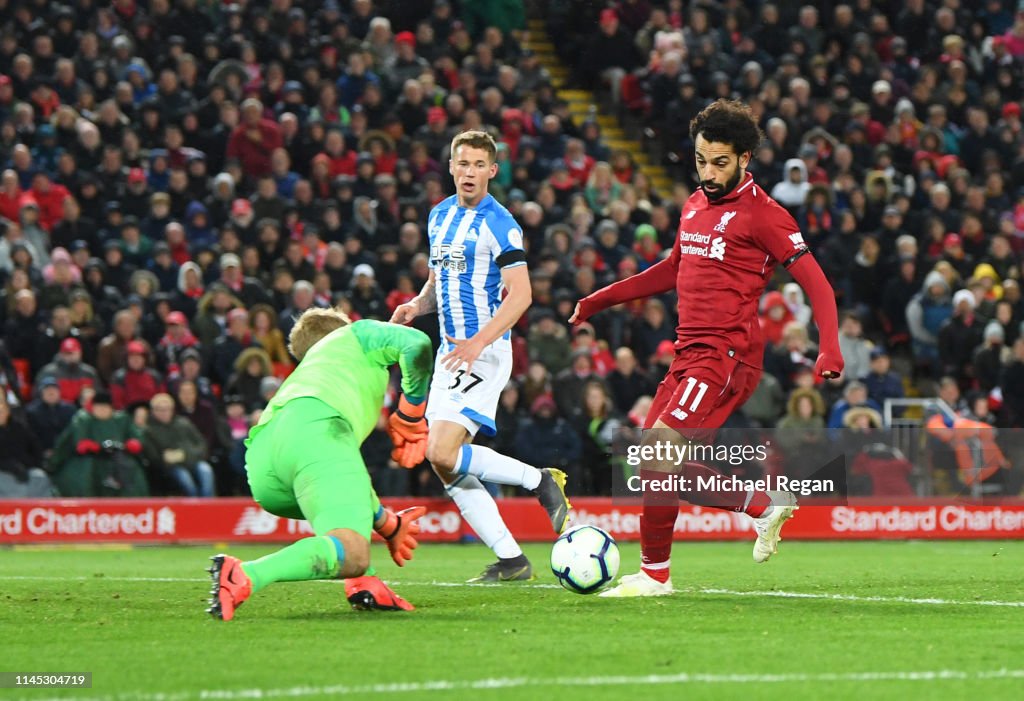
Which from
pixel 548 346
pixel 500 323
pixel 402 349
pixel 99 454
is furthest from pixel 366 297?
pixel 402 349

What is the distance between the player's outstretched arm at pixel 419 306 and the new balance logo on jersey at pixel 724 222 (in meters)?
1.94

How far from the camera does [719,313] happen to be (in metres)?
9.48

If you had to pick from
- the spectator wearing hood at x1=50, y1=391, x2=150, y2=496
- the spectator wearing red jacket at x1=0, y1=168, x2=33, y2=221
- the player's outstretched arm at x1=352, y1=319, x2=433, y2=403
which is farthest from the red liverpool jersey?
the spectator wearing red jacket at x1=0, y1=168, x2=33, y2=221

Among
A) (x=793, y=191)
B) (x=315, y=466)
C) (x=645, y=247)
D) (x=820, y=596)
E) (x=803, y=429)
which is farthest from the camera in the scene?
(x=793, y=191)

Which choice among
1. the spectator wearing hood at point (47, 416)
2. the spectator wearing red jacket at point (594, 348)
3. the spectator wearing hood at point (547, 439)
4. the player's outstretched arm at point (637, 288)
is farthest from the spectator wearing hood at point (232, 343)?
the player's outstretched arm at point (637, 288)

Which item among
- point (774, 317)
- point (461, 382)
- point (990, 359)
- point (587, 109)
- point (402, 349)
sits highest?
point (587, 109)

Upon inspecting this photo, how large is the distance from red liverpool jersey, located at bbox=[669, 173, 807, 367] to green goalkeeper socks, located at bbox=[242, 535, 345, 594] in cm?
271

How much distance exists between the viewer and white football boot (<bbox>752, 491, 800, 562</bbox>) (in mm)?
9633

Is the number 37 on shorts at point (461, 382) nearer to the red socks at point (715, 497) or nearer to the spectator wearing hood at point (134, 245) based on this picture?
the red socks at point (715, 497)

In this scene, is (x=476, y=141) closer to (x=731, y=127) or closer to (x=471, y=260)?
(x=471, y=260)

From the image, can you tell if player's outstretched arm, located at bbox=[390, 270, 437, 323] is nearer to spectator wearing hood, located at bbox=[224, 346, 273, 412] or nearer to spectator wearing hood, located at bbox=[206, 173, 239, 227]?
spectator wearing hood, located at bbox=[224, 346, 273, 412]

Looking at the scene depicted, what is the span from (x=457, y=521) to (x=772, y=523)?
8265 millimetres

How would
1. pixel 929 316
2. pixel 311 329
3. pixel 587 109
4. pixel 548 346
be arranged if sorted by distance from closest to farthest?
pixel 311 329
pixel 548 346
pixel 929 316
pixel 587 109

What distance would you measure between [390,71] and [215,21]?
2425 mm
